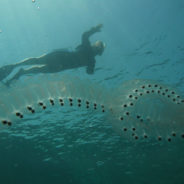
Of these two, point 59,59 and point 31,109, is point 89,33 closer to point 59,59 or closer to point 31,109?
point 59,59

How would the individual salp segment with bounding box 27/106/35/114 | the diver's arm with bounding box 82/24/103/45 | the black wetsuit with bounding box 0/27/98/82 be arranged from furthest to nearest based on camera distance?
the black wetsuit with bounding box 0/27/98/82 → the diver's arm with bounding box 82/24/103/45 → the individual salp segment with bounding box 27/106/35/114

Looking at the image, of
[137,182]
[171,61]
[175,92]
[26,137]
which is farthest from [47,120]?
[137,182]

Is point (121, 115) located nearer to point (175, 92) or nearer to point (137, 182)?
point (175, 92)

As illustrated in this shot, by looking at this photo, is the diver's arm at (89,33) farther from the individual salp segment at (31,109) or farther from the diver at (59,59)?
the individual salp segment at (31,109)

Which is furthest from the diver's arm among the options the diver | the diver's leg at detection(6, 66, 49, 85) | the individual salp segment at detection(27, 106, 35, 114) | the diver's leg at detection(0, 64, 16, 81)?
the individual salp segment at detection(27, 106, 35, 114)

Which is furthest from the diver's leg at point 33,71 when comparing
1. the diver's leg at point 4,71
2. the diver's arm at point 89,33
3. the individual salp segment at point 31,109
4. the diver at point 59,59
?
the individual salp segment at point 31,109

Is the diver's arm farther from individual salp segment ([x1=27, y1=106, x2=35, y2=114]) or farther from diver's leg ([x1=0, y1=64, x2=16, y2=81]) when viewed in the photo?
individual salp segment ([x1=27, y1=106, x2=35, y2=114])

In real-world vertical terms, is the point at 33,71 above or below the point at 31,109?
above

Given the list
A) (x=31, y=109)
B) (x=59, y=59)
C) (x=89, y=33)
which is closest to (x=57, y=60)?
(x=59, y=59)

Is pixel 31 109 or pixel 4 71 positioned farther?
pixel 4 71

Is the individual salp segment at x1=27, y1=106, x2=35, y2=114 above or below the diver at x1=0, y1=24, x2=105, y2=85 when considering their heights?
below

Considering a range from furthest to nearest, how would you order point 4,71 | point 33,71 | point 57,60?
1. point 57,60
2. point 33,71
3. point 4,71

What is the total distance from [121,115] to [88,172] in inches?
1310

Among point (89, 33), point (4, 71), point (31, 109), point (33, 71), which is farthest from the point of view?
point (33, 71)
